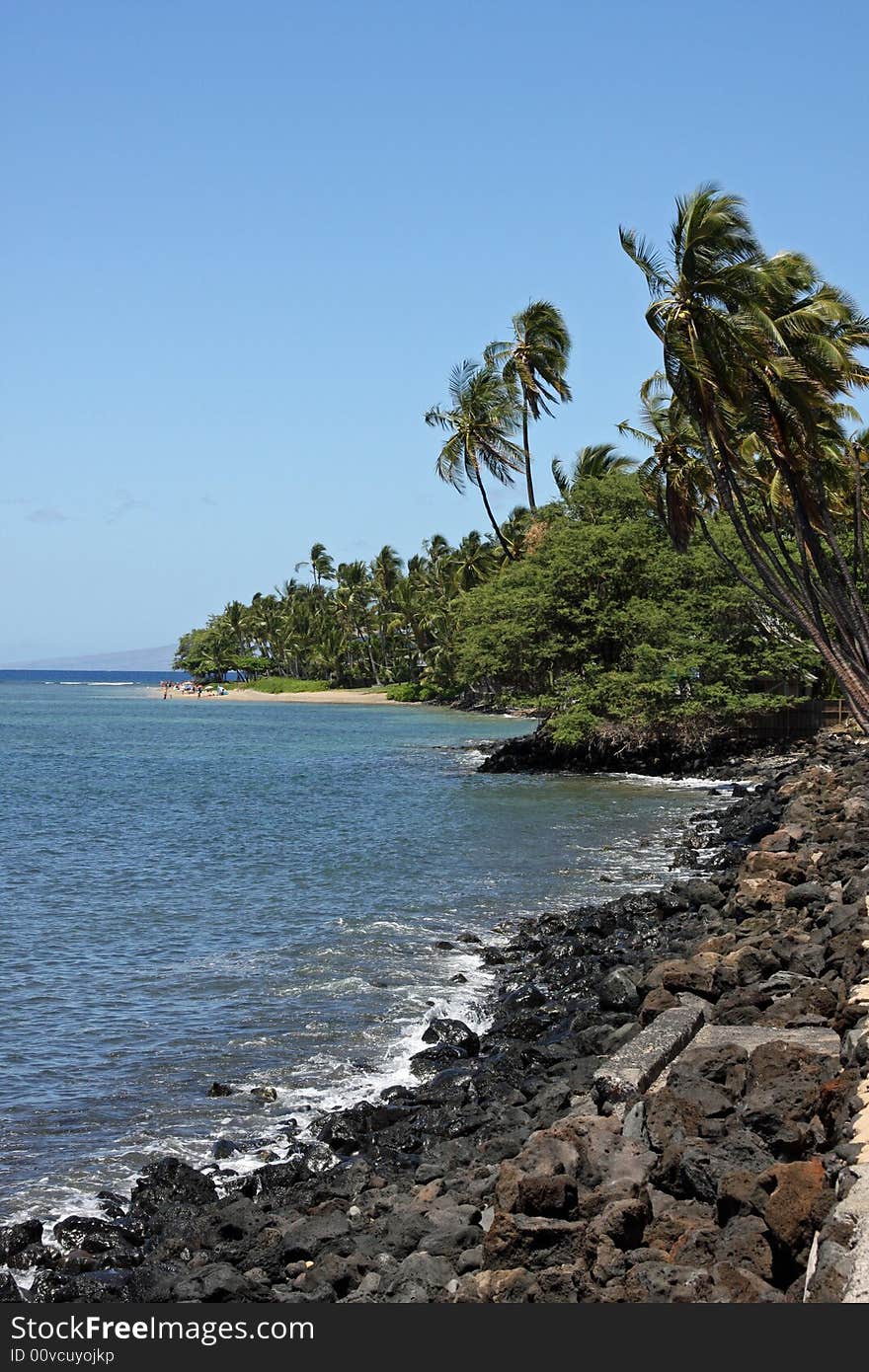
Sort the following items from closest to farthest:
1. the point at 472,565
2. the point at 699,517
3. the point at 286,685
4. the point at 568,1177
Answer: the point at 568,1177 < the point at 699,517 < the point at 472,565 < the point at 286,685

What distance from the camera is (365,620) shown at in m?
117

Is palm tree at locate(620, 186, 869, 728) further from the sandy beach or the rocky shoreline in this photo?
the sandy beach

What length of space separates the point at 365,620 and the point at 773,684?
7745 cm

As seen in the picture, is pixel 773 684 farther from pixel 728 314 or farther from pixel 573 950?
pixel 573 950

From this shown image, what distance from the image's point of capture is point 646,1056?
350 inches

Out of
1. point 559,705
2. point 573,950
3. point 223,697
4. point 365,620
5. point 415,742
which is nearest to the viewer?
point 573,950

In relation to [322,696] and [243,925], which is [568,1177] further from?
[322,696]

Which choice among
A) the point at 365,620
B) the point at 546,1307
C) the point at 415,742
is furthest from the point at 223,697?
the point at 546,1307

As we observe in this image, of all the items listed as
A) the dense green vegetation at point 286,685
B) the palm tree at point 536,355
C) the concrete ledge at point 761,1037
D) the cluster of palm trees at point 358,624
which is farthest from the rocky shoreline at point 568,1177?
the dense green vegetation at point 286,685

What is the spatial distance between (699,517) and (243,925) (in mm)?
26509

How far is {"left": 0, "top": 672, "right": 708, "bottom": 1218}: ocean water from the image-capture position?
1048 centimetres

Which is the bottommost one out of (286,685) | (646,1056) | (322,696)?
(646,1056)

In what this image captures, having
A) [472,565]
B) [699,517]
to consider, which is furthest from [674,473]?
[472,565]

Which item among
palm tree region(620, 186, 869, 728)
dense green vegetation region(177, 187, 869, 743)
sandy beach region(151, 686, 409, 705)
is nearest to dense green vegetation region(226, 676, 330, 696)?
sandy beach region(151, 686, 409, 705)
